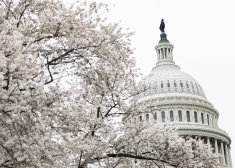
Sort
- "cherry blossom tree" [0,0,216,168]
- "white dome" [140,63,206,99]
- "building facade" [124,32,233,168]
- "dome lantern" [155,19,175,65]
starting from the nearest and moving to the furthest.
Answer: "cherry blossom tree" [0,0,216,168] → "building facade" [124,32,233,168] → "white dome" [140,63,206,99] → "dome lantern" [155,19,175,65]

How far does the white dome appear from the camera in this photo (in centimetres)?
9157

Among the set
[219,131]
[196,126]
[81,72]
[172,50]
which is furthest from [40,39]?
[172,50]

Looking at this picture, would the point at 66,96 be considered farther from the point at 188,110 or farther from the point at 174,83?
the point at 174,83

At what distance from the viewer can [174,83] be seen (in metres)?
94.9

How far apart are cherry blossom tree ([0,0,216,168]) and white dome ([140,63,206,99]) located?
75506mm

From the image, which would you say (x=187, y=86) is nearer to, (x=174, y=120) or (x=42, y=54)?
(x=174, y=120)

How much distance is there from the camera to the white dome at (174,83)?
3605 inches

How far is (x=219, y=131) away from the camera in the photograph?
8794cm

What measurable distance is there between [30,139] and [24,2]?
13.9 feet

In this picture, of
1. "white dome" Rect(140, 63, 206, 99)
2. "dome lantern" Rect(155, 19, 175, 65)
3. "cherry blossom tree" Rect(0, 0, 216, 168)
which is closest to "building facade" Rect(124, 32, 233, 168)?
"white dome" Rect(140, 63, 206, 99)

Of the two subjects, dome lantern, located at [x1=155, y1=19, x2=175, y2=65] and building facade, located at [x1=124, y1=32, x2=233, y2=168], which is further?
dome lantern, located at [x1=155, y1=19, x2=175, y2=65]

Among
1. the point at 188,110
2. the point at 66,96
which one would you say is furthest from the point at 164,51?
the point at 66,96

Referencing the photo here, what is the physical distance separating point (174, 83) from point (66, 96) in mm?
85963

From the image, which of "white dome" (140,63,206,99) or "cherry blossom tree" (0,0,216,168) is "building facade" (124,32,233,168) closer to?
"white dome" (140,63,206,99)
